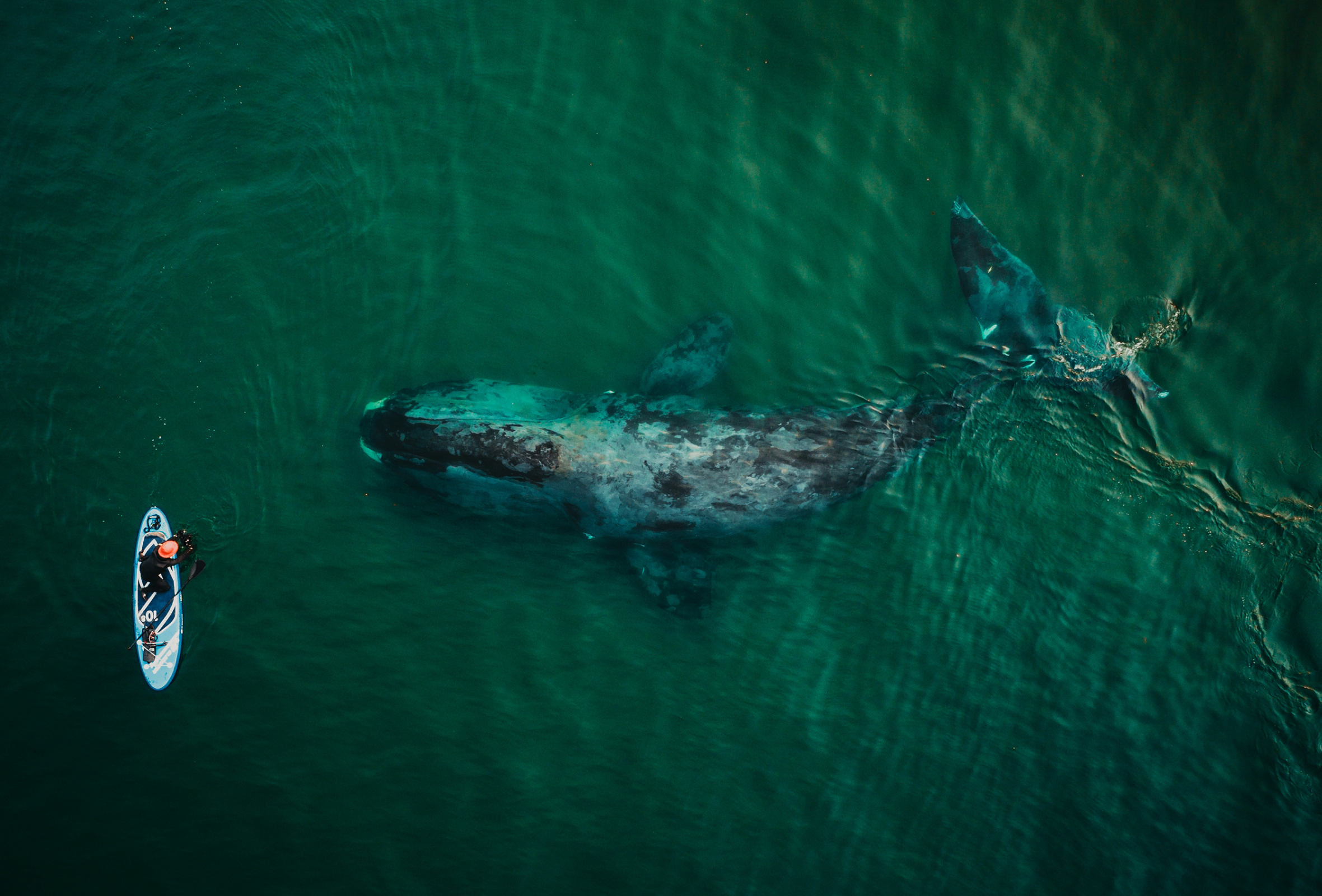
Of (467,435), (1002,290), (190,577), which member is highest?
(1002,290)

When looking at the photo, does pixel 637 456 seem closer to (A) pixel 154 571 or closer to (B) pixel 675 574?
(B) pixel 675 574

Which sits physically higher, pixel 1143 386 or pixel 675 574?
pixel 1143 386

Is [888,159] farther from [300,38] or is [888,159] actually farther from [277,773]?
[277,773]

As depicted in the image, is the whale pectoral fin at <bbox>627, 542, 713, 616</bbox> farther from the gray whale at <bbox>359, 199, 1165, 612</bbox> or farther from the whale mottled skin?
the whale mottled skin

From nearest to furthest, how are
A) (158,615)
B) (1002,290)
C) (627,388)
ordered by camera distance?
(158,615) < (1002,290) < (627,388)

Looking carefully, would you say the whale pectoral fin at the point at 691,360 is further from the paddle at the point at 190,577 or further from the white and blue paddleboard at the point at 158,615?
the white and blue paddleboard at the point at 158,615

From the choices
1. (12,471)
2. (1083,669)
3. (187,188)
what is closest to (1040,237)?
(1083,669)

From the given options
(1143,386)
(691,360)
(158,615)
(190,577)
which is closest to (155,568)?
(190,577)

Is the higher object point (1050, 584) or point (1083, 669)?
point (1050, 584)
